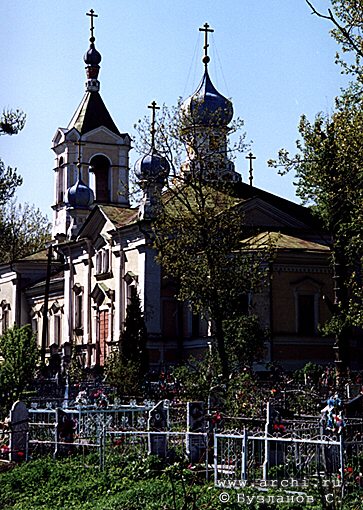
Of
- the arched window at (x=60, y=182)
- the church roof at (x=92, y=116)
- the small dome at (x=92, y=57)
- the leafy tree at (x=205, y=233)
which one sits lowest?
the leafy tree at (x=205, y=233)

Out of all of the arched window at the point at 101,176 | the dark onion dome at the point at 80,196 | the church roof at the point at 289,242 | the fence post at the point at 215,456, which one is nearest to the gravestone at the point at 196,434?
the fence post at the point at 215,456

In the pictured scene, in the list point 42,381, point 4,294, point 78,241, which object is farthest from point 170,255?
point 4,294

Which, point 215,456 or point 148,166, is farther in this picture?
point 148,166

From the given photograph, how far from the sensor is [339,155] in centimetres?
2238

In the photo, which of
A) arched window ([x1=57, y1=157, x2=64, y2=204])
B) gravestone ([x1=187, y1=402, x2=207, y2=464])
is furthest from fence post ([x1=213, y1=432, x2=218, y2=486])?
arched window ([x1=57, y1=157, x2=64, y2=204])

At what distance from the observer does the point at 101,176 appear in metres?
52.9

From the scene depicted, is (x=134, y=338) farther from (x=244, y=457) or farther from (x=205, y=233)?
(x=244, y=457)

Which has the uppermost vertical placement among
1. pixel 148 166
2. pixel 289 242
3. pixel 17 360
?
pixel 148 166

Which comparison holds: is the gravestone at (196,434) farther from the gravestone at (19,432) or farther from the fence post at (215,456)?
the gravestone at (19,432)

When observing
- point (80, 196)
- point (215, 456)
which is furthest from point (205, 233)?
point (80, 196)

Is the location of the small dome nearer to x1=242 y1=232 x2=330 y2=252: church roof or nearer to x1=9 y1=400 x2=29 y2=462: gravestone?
x1=242 y1=232 x2=330 y2=252: church roof

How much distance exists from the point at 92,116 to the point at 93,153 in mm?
2120

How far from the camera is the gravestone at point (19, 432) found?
19078mm

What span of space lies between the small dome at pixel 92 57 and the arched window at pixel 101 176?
5.62m
